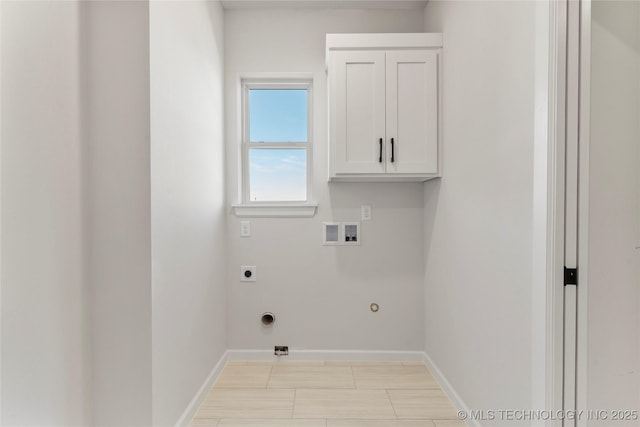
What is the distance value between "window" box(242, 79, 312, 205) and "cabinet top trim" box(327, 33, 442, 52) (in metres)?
0.60

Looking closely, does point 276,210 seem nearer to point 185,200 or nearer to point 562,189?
point 185,200

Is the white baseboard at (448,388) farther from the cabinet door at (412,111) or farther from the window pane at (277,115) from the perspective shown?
the window pane at (277,115)

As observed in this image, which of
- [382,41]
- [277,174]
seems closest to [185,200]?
[277,174]

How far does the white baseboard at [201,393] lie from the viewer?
1786mm

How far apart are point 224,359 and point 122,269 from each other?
143cm

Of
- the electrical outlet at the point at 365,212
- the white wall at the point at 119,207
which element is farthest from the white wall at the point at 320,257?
the white wall at the point at 119,207

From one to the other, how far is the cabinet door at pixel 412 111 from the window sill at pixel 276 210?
2.33 feet

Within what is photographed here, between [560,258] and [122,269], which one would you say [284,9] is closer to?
[122,269]

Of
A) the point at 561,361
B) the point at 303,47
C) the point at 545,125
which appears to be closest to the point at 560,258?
the point at 561,361

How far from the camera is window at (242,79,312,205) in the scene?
2.73 meters

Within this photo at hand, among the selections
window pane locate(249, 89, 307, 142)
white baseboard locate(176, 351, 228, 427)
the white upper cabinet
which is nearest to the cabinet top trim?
the white upper cabinet

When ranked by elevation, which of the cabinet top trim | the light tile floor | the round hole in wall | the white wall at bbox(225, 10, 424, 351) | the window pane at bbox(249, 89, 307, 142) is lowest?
the light tile floor

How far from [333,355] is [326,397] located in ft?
1.70

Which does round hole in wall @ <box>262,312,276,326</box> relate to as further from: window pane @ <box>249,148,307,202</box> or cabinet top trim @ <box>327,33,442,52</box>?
cabinet top trim @ <box>327,33,442,52</box>
